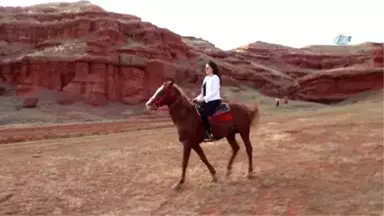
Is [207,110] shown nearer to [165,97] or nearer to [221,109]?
[221,109]

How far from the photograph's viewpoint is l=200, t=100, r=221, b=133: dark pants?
12.1 meters

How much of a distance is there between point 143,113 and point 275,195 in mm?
47423

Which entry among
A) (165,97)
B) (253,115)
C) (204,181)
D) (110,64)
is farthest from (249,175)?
(110,64)

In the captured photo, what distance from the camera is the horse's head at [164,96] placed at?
Answer: 11.7 meters

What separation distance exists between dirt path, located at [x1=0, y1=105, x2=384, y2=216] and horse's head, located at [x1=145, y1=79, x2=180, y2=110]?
6.98 feet

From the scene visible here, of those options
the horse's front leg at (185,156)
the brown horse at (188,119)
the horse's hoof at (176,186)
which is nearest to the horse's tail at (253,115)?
the brown horse at (188,119)

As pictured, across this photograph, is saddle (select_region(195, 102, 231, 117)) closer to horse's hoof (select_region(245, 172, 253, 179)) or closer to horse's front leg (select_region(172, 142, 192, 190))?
horse's front leg (select_region(172, 142, 192, 190))

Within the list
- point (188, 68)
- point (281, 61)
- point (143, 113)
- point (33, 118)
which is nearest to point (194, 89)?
point (188, 68)

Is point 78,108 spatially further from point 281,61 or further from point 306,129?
point 281,61

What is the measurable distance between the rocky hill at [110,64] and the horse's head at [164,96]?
49.1 meters

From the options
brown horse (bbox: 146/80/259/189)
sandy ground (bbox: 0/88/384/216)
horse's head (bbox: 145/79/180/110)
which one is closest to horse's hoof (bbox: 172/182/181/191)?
brown horse (bbox: 146/80/259/189)

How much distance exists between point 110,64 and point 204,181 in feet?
172

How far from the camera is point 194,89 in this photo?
224 ft

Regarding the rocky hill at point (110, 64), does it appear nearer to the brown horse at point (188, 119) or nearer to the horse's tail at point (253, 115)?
the horse's tail at point (253, 115)
